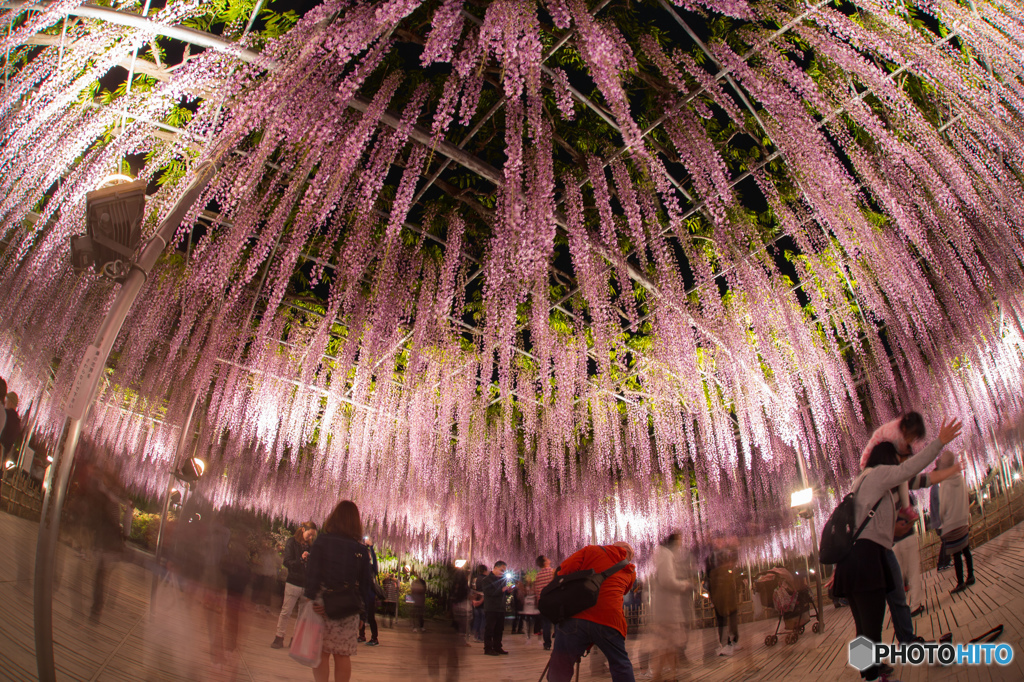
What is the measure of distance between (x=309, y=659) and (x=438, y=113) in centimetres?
441

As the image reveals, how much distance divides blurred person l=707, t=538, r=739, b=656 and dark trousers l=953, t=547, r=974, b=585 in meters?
1.57

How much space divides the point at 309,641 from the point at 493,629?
2.02 meters

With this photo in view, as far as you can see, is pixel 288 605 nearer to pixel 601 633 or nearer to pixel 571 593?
pixel 571 593

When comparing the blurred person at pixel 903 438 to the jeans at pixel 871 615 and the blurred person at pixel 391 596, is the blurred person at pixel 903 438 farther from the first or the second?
the blurred person at pixel 391 596

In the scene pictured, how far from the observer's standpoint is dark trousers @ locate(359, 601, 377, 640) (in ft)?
11.1

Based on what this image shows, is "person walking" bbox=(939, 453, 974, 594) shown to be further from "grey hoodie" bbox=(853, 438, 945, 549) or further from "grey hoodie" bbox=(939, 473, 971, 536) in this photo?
"grey hoodie" bbox=(853, 438, 945, 549)

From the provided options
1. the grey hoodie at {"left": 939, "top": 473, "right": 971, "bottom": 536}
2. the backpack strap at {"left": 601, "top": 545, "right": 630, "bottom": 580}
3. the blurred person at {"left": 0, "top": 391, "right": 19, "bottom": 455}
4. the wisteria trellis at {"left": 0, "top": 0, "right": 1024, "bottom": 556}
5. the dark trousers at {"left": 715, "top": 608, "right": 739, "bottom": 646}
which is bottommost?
the dark trousers at {"left": 715, "top": 608, "right": 739, "bottom": 646}

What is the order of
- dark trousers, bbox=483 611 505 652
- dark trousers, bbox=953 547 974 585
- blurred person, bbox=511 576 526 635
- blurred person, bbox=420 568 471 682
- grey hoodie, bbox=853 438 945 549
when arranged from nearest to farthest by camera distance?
grey hoodie, bbox=853 438 945 549
dark trousers, bbox=953 547 974 585
blurred person, bbox=420 568 471 682
dark trousers, bbox=483 611 505 652
blurred person, bbox=511 576 526 635

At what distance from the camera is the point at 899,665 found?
9.30 ft

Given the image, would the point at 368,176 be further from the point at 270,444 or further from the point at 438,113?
the point at 270,444

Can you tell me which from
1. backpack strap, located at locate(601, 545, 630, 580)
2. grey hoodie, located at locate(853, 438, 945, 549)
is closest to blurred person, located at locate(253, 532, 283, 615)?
backpack strap, located at locate(601, 545, 630, 580)

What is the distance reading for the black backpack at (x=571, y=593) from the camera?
10.6ft

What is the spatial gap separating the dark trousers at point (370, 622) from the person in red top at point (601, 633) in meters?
1.34

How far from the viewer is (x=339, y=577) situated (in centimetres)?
338
